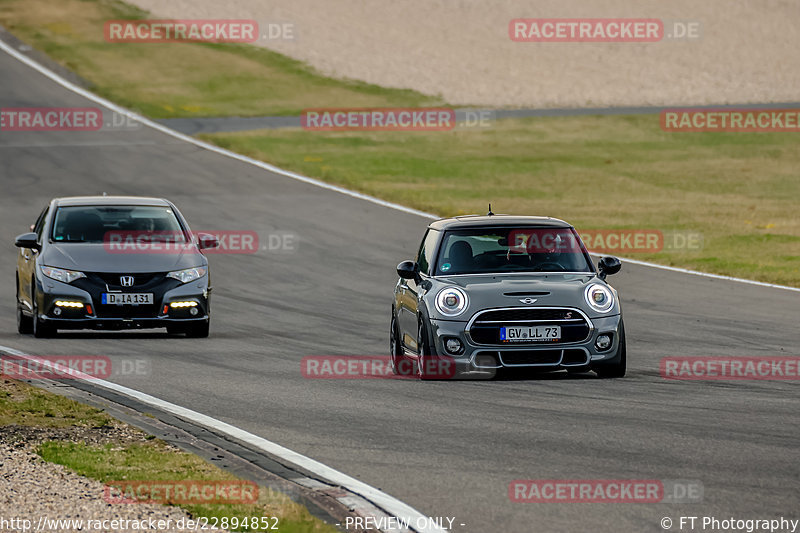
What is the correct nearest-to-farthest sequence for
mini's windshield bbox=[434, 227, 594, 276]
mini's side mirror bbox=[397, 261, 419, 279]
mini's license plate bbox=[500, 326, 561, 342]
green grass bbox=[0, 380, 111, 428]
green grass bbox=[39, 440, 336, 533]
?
green grass bbox=[39, 440, 336, 533]
green grass bbox=[0, 380, 111, 428]
mini's license plate bbox=[500, 326, 561, 342]
mini's side mirror bbox=[397, 261, 419, 279]
mini's windshield bbox=[434, 227, 594, 276]

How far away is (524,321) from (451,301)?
695 millimetres

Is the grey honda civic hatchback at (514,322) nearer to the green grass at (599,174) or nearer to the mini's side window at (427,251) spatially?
the mini's side window at (427,251)

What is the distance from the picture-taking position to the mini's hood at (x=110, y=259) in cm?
1545

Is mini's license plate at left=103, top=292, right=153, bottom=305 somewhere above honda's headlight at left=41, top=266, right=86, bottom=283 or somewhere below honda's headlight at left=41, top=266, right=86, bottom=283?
below

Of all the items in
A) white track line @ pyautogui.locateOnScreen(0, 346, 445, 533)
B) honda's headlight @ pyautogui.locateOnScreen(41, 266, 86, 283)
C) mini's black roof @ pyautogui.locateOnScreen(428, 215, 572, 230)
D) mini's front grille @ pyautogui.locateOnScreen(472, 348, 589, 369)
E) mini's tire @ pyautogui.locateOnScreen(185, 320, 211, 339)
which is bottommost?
white track line @ pyautogui.locateOnScreen(0, 346, 445, 533)

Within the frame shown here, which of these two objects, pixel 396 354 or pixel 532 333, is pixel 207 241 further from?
pixel 532 333

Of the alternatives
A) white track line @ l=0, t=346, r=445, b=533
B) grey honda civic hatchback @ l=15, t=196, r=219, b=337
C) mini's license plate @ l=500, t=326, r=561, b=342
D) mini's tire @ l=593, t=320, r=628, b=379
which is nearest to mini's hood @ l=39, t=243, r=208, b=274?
grey honda civic hatchback @ l=15, t=196, r=219, b=337

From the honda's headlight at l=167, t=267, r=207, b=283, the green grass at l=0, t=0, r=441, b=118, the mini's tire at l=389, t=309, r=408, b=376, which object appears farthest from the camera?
the green grass at l=0, t=0, r=441, b=118

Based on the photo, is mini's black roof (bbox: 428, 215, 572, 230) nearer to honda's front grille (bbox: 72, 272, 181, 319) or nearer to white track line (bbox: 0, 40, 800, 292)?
honda's front grille (bbox: 72, 272, 181, 319)

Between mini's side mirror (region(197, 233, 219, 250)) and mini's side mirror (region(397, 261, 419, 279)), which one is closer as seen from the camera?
mini's side mirror (region(397, 261, 419, 279))

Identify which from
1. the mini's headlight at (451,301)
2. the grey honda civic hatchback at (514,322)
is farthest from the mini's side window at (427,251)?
the mini's headlight at (451,301)

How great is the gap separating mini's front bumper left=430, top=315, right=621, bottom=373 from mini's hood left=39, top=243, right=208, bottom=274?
4.98 metres

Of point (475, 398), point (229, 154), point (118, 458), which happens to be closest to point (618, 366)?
point (475, 398)

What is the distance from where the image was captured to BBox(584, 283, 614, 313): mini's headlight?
1184cm
